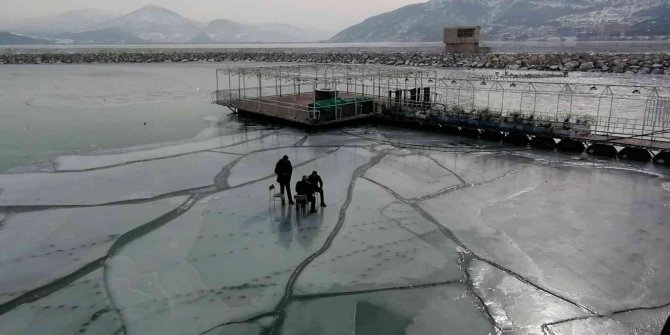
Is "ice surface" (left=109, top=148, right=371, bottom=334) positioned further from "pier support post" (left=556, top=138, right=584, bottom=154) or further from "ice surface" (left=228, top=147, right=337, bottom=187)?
"pier support post" (left=556, top=138, right=584, bottom=154)

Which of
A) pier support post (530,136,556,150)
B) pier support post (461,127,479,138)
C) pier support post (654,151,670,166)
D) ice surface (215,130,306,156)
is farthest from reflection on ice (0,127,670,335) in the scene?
pier support post (461,127,479,138)

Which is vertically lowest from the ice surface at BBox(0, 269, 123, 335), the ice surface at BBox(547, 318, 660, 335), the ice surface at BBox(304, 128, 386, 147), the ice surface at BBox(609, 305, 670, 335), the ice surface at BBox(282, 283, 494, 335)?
the ice surface at BBox(0, 269, 123, 335)

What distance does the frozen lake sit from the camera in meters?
7.71

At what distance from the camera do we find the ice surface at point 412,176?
14180 millimetres

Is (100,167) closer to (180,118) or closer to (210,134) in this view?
(210,134)

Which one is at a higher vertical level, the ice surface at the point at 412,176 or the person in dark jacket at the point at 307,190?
the person in dark jacket at the point at 307,190

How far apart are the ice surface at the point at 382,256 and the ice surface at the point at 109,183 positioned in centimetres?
573

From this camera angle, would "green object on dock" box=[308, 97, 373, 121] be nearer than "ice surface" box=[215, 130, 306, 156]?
No

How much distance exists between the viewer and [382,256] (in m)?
9.69

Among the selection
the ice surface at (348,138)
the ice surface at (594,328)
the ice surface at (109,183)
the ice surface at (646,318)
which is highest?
the ice surface at (348,138)

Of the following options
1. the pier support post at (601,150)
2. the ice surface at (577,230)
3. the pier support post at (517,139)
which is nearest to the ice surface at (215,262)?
the ice surface at (577,230)

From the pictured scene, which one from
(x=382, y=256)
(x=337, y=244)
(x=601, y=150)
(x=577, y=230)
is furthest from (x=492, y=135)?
(x=382, y=256)

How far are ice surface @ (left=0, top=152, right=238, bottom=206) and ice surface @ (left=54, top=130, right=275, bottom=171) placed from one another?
86 cm

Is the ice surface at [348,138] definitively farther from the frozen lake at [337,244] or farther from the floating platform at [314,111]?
the frozen lake at [337,244]
